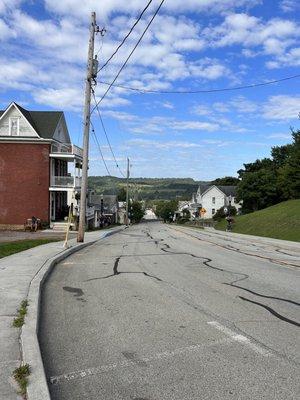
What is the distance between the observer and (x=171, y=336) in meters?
6.57

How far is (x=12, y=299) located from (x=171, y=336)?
329 centimetres

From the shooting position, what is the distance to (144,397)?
4.55 m

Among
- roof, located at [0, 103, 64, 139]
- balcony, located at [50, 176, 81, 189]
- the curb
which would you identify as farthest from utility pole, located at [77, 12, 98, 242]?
roof, located at [0, 103, 64, 139]

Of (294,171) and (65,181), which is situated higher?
(294,171)

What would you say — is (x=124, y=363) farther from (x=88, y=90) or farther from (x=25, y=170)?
(x=25, y=170)

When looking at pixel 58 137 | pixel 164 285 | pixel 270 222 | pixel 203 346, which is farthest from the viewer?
pixel 58 137

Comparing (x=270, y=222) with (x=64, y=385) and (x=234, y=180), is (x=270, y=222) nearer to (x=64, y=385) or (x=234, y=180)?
(x=64, y=385)

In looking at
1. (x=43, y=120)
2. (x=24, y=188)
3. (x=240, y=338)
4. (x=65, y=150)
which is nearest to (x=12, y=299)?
(x=240, y=338)

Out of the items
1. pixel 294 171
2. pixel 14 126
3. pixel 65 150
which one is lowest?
pixel 294 171

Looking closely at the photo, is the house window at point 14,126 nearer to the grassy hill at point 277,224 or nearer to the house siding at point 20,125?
the house siding at point 20,125

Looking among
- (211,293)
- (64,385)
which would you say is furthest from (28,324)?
(211,293)

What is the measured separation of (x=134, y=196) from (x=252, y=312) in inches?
6367

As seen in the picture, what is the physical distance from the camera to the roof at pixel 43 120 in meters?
45.8

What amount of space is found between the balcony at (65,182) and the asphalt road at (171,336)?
33.7 metres
